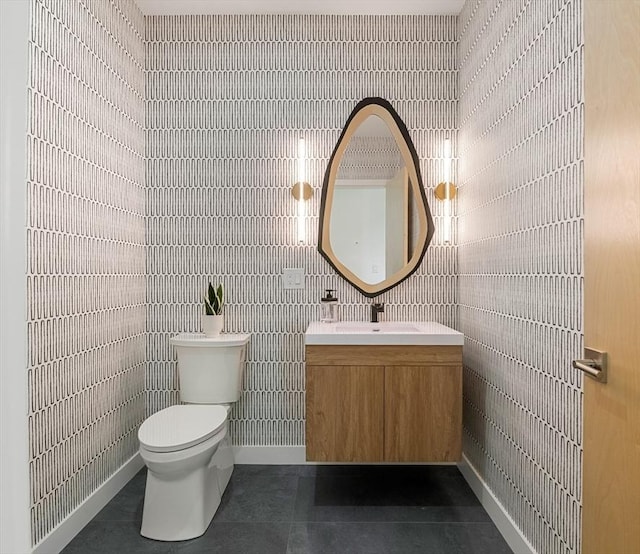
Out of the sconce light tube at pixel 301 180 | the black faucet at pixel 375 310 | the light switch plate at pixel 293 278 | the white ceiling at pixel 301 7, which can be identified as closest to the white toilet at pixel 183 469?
the light switch plate at pixel 293 278

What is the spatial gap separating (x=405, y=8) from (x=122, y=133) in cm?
171

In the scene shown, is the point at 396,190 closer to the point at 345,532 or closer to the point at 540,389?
the point at 540,389

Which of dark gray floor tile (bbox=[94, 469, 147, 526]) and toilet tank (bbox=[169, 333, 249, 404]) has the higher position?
toilet tank (bbox=[169, 333, 249, 404])

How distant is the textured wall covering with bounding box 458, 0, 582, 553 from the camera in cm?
148

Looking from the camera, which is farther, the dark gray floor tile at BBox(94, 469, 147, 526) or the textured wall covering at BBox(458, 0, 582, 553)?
the dark gray floor tile at BBox(94, 469, 147, 526)

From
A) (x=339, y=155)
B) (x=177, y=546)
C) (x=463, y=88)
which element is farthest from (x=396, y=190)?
(x=177, y=546)

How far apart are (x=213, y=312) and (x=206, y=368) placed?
329mm

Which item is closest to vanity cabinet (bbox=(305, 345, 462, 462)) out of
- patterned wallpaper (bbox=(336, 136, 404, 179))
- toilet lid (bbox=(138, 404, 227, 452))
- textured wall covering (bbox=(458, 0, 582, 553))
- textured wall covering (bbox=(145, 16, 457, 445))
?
textured wall covering (bbox=(458, 0, 582, 553))

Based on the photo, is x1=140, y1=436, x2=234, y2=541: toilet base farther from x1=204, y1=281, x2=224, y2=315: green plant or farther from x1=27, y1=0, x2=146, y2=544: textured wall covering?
x1=204, y1=281, x2=224, y2=315: green plant

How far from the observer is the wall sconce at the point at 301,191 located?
107 inches

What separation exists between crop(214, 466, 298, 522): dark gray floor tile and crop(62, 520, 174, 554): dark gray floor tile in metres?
0.31

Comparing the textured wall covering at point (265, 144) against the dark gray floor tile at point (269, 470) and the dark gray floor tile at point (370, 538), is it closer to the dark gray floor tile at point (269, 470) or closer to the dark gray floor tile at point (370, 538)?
the dark gray floor tile at point (269, 470)

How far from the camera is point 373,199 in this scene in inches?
107

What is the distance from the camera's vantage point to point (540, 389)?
1.69m
